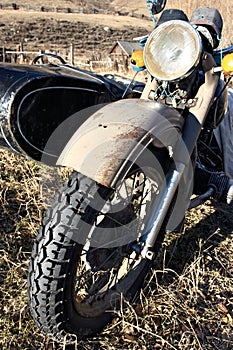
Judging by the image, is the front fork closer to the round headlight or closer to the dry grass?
the round headlight

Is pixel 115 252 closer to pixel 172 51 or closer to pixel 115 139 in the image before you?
pixel 115 139

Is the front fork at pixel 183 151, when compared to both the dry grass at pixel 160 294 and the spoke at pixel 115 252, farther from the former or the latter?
the dry grass at pixel 160 294

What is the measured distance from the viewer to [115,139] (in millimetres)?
1773

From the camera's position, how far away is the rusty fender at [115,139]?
170 cm

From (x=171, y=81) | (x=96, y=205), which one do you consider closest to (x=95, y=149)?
(x=96, y=205)

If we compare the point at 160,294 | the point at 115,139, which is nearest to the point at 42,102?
the point at 115,139

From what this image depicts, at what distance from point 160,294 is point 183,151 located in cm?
82

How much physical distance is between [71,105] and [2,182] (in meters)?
1.10

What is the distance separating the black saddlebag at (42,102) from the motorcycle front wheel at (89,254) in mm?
587

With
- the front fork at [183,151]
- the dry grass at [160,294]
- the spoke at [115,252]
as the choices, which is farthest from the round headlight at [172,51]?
the dry grass at [160,294]

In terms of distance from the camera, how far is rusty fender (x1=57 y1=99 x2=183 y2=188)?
1.70 metres

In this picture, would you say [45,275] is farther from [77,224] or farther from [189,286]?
[189,286]

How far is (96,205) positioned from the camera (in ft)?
5.63

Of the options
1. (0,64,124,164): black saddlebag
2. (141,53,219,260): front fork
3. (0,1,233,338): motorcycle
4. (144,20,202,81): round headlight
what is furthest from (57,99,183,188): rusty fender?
(0,64,124,164): black saddlebag
